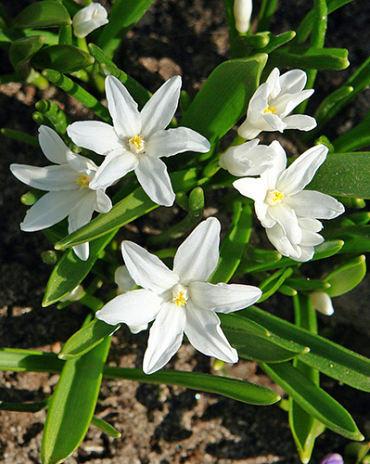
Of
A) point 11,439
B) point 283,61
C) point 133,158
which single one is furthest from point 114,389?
point 283,61

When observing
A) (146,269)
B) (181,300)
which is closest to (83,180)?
(146,269)

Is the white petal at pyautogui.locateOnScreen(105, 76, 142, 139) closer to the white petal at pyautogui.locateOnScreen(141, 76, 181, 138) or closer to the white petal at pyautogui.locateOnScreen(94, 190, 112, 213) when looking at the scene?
the white petal at pyautogui.locateOnScreen(141, 76, 181, 138)

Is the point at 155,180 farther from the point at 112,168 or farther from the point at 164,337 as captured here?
the point at 164,337

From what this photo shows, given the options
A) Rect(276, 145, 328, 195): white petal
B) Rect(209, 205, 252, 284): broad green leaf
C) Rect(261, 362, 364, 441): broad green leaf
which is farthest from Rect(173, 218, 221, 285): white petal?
Rect(261, 362, 364, 441): broad green leaf

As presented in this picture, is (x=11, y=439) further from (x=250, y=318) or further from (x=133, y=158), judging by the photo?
(x=133, y=158)

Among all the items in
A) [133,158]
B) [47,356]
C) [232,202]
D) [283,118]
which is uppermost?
[283,118]

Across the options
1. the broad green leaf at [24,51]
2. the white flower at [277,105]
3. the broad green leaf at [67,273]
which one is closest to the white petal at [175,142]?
the white flower at [277,105]
